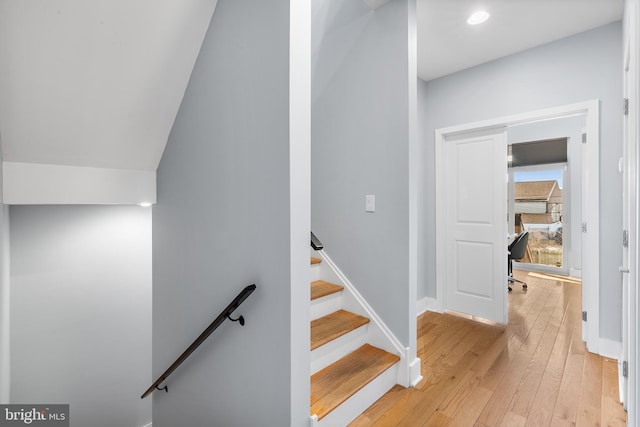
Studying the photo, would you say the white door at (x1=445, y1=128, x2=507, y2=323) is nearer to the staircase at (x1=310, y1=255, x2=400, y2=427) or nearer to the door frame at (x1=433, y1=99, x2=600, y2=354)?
the door frame at (x1=433, y1=99, x2=600, y2=354)

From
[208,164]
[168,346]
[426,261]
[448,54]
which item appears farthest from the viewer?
[426,261]

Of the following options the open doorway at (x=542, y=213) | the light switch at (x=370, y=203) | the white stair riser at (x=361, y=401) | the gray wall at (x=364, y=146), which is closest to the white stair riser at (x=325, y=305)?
the gray wall at (x=364, y=146)

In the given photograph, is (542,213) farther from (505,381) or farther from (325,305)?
(325,305)

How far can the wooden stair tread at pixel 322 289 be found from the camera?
2318 millimetres

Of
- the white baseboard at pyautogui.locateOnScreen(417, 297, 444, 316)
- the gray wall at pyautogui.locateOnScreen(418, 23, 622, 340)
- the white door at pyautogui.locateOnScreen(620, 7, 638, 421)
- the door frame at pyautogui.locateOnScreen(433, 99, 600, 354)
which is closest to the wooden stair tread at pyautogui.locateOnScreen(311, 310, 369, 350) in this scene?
the white door at pyautogui.locateOnScreen(620, 7, 638, 421)

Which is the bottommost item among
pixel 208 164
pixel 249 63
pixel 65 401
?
pixel 65 401

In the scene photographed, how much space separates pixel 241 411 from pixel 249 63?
5.53 feet

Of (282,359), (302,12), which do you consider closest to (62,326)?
(282,359)

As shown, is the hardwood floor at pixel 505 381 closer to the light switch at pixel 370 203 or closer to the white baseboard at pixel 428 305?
the white baseboard at pixel 428 305

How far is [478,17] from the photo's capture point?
2512 millimetres

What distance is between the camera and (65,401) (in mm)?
2389

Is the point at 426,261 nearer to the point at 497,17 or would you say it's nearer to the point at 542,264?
the point at 497,17

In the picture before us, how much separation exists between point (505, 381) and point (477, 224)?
1.66 meters

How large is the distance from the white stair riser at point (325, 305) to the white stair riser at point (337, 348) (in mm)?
272
